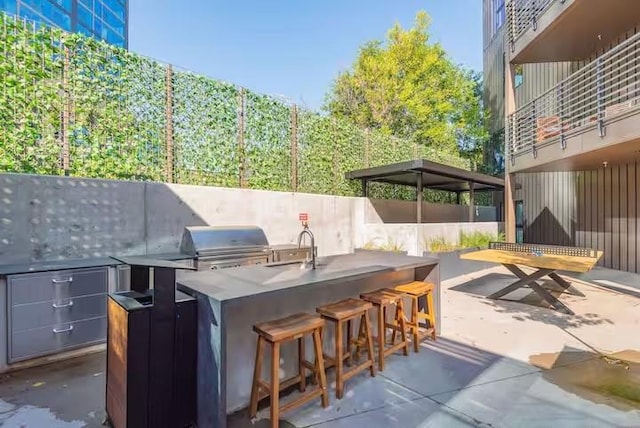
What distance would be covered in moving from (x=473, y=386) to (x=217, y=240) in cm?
309

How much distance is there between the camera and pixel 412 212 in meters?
9.72

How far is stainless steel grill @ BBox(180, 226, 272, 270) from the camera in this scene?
4090 millimetres

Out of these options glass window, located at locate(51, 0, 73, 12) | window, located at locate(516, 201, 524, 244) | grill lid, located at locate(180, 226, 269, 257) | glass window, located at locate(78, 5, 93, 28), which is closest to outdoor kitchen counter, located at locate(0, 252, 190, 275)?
grill lid, located at locate(180, 226, 269, 257)

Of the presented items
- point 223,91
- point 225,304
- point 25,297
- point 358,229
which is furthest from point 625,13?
point 25,297

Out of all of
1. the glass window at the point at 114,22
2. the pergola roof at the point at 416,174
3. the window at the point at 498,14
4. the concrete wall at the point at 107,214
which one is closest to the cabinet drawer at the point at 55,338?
the concrete wall at the point at 107,214

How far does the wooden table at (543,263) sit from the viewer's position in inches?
190

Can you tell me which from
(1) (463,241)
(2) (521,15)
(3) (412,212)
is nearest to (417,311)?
(1) (463,241)

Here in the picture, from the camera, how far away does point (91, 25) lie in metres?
16.3

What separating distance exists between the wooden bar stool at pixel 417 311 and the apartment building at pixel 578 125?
12.4ft

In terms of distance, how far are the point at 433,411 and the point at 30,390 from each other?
124 inches

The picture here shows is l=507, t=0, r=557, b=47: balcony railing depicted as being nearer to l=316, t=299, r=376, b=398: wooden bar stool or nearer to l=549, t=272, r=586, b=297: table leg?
l=549, t=272, r=586, b=297: table leg

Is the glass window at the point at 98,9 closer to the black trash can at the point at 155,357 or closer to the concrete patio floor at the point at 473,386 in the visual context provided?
the concrete patio floor at the point at 473,386

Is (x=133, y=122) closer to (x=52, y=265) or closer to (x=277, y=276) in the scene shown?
(x=52, y=265)

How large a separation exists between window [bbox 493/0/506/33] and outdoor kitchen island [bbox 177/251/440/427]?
1400 cm
